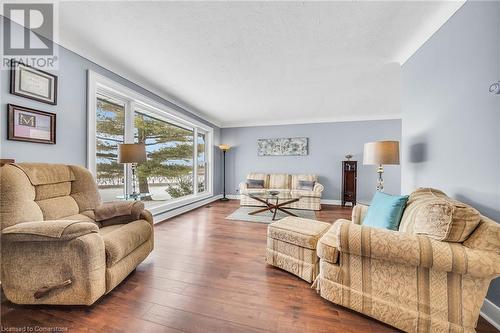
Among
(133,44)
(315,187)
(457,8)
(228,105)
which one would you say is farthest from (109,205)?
(315,187)

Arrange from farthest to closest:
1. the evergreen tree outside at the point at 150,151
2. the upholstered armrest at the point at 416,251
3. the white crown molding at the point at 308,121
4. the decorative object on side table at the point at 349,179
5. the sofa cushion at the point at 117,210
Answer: the white crown molding at the point at 308,121 → the decorative object on side table at the point at 349,179 → the evergreen tree outside at the point at 150,151 → the sofa cushion at the point at 117,210 → the upholstered armrest at the point at 416,251

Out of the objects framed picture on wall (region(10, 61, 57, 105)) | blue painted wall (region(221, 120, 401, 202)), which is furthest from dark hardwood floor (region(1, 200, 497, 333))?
blue painted wall (region(221, 120, 401, 202))

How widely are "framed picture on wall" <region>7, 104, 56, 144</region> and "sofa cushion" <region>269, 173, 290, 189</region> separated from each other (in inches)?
181

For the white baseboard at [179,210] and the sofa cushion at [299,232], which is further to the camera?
the white baseboard at [179,210]

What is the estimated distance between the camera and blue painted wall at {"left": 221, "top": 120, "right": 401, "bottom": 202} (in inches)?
207

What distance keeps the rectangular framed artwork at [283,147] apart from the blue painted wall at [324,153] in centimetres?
13

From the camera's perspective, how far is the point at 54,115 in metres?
2.04

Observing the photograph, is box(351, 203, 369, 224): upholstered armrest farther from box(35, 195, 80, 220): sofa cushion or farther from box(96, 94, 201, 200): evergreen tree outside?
box(96, 94, 201, 200): evergreen tree outside

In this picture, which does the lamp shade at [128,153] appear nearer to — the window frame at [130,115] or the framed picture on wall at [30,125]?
the window frame at [130,115]

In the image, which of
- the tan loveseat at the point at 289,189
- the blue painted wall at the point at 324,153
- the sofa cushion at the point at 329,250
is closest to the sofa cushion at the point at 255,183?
the tan loveseat at the point at 289,189

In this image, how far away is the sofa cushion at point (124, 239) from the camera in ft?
5.00

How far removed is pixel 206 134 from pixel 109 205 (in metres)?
3.99

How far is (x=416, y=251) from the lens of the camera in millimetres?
1176

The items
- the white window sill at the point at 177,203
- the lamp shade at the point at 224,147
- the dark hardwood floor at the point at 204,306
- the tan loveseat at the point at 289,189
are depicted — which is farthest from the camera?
the lamp shade at the point at 224,147
